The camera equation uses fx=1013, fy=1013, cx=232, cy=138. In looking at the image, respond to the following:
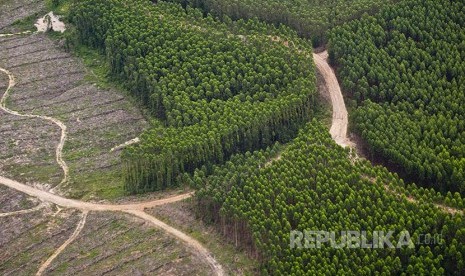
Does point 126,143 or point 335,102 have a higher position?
point 335,102

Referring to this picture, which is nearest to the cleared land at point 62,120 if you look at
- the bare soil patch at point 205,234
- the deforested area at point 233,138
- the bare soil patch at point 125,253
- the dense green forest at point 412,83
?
the deforested area at point 233,138

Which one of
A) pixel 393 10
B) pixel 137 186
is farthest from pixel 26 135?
pixel 393 10

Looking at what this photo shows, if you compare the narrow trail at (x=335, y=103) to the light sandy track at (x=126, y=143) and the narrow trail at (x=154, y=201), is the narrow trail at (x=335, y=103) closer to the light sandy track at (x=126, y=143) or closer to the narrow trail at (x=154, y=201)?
the narrow trail at (x=154, y=201)

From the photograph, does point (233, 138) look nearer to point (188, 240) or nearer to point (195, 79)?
point (195, 79)

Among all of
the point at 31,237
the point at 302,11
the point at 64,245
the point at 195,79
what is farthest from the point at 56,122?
the point at 302,11

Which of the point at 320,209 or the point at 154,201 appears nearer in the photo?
the point at 320,209

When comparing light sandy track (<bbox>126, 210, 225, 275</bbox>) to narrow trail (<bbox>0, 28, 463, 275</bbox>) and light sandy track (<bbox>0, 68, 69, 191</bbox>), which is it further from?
light sandy track (<bbox>0, 68, 69, 191</bbox>)

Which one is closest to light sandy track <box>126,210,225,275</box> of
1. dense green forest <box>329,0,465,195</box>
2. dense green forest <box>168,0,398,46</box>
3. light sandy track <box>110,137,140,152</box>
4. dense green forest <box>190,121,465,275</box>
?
dense green forest <box>190,121,465,275</box>
